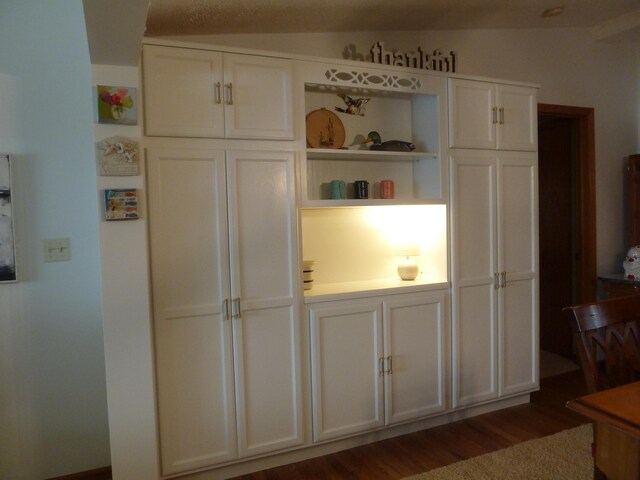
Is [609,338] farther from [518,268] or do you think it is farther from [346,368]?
[518,268]

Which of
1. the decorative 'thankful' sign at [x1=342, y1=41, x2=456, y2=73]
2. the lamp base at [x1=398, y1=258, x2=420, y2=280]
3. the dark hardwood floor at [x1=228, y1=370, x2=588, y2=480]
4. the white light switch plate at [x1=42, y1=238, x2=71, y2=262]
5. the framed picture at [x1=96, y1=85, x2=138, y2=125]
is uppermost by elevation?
the decorative 'thankful' sign at [x1=342, y1=41, x2=456, y2=73]

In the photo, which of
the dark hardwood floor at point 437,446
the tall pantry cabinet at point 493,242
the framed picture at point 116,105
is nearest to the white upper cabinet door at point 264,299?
the dark hardwood floor at point 437,446

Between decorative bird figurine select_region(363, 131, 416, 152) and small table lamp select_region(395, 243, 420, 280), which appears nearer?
decorative bird figurine select_region(363, 131, 416, 152)

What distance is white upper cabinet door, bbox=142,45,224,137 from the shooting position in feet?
6.75

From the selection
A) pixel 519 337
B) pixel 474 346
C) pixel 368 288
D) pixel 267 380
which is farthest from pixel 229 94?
pixel 519 337

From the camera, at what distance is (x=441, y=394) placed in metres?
2.73

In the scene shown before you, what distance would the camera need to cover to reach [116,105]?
1909 mm

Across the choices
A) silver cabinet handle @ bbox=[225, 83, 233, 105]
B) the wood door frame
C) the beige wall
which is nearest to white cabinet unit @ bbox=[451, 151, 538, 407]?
the beige wall

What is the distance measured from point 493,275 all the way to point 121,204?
7.27 ft

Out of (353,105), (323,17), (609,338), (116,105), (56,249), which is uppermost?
(323,17)

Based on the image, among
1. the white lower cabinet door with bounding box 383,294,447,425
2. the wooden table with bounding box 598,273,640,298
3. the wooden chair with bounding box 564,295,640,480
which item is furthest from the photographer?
the wooden table with bounding box 598,273,640,298

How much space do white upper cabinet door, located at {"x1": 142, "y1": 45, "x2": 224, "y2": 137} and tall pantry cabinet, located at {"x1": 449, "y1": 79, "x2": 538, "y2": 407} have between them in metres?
1.41

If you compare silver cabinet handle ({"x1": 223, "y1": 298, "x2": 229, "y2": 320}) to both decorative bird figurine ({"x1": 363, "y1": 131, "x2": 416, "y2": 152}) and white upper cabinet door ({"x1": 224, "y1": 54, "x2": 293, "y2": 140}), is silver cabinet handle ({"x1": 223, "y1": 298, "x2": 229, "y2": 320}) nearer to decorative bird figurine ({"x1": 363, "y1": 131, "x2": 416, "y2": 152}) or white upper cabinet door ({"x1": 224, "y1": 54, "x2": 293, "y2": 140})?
white upper cabinet door ({"x1": 224, "y1": 54, "x2": 293, "y2": 140})

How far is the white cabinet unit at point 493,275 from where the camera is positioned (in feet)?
9.09
